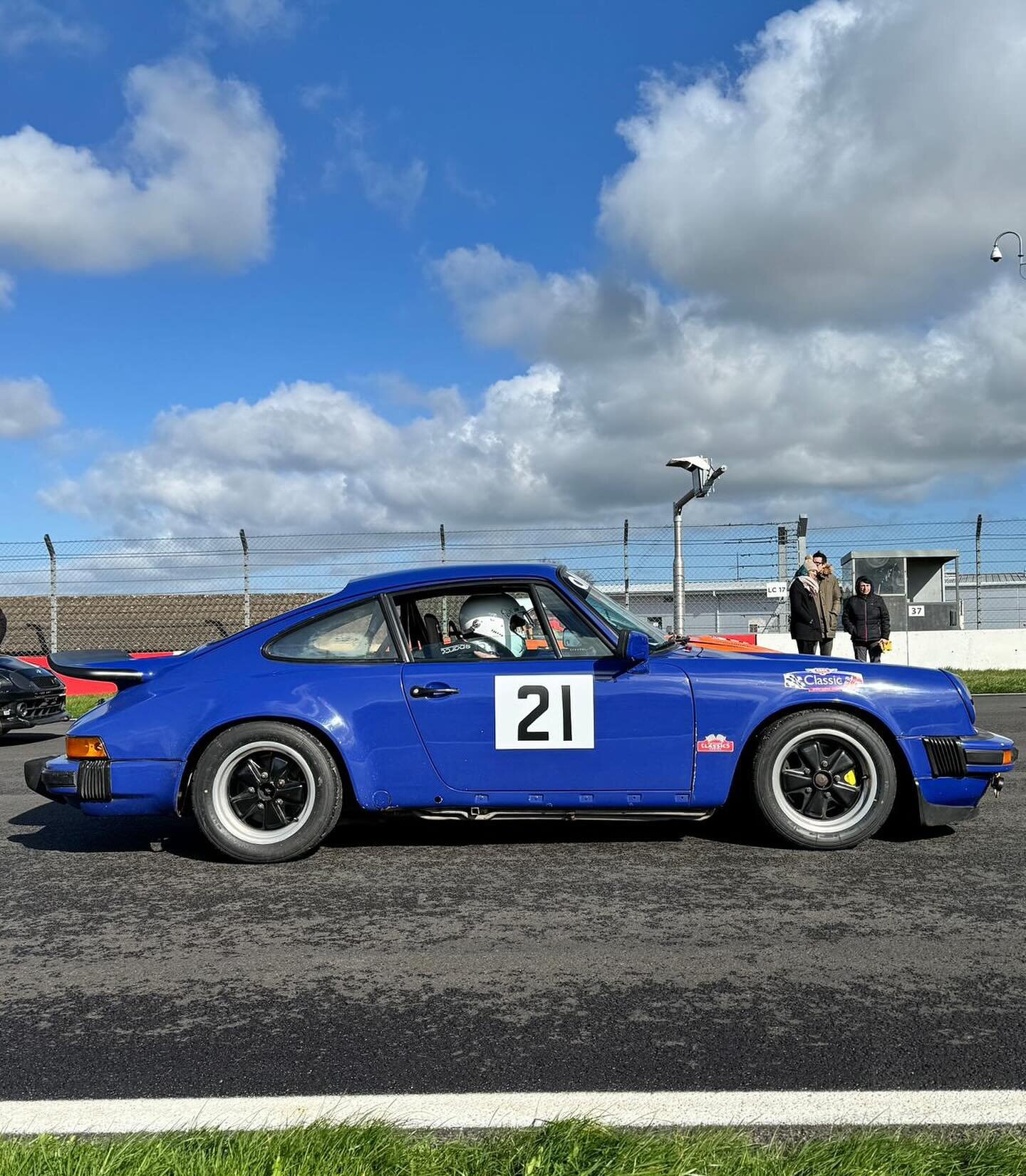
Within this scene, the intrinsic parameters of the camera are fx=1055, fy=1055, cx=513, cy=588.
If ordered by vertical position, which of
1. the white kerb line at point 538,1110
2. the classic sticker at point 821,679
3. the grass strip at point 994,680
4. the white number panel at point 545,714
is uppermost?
the classic sticker at point 821,679

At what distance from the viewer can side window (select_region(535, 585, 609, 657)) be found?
15.4ft

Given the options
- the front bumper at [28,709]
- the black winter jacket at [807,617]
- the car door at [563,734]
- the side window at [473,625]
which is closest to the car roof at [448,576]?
A: the side window at [473,625]

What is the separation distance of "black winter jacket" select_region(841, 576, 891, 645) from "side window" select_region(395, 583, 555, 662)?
29.6ft

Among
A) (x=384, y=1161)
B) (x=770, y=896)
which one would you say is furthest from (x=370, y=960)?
(x=770, y=896)

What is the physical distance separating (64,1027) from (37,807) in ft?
12.0

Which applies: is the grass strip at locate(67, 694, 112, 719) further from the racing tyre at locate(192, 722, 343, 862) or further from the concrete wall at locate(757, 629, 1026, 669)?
the concrete wall at locate(757, 629, 1026, 669)

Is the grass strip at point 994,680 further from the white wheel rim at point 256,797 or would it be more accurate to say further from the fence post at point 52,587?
the fence post at point 52,587

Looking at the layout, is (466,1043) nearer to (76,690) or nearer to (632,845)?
(632,845)

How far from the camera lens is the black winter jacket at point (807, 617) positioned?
475 inches

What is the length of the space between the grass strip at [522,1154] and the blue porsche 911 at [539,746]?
2415 millimetres

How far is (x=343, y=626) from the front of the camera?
15.8 ft

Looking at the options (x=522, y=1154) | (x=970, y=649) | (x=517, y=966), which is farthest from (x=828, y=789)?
(x=970, y=649)

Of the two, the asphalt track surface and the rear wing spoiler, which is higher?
the rear wing spoiler

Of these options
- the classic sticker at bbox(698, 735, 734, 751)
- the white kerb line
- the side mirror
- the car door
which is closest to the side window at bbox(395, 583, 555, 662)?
the car door
